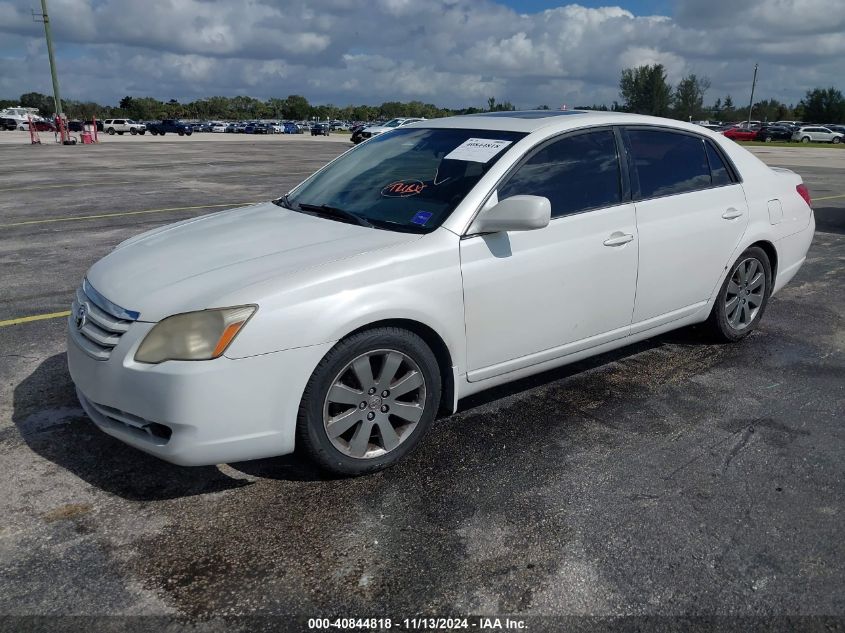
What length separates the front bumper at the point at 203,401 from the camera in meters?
2.78

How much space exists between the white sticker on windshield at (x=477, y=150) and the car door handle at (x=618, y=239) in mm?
783

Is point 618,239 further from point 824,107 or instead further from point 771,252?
point 824,107

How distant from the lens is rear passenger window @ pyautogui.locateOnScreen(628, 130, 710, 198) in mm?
4262

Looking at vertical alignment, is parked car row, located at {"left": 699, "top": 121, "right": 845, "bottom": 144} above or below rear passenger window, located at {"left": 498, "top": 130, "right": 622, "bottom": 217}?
below

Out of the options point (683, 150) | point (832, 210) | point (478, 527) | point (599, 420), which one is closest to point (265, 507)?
point (478, 527)

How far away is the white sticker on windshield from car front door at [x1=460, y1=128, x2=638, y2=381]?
174mm

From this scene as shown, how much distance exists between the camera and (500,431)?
3.77m

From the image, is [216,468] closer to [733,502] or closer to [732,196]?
[733,502]

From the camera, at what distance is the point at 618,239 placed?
3.99m

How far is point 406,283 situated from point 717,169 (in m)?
2.71

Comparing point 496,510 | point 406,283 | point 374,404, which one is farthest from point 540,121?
point 496,510

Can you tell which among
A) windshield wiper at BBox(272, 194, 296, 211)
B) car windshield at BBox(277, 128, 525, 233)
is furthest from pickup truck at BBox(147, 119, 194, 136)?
car windshield at BBox(277, 128, 525, 233)

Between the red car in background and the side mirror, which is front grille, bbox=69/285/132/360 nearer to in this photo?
the side mirror

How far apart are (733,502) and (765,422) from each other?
39.1 inches
